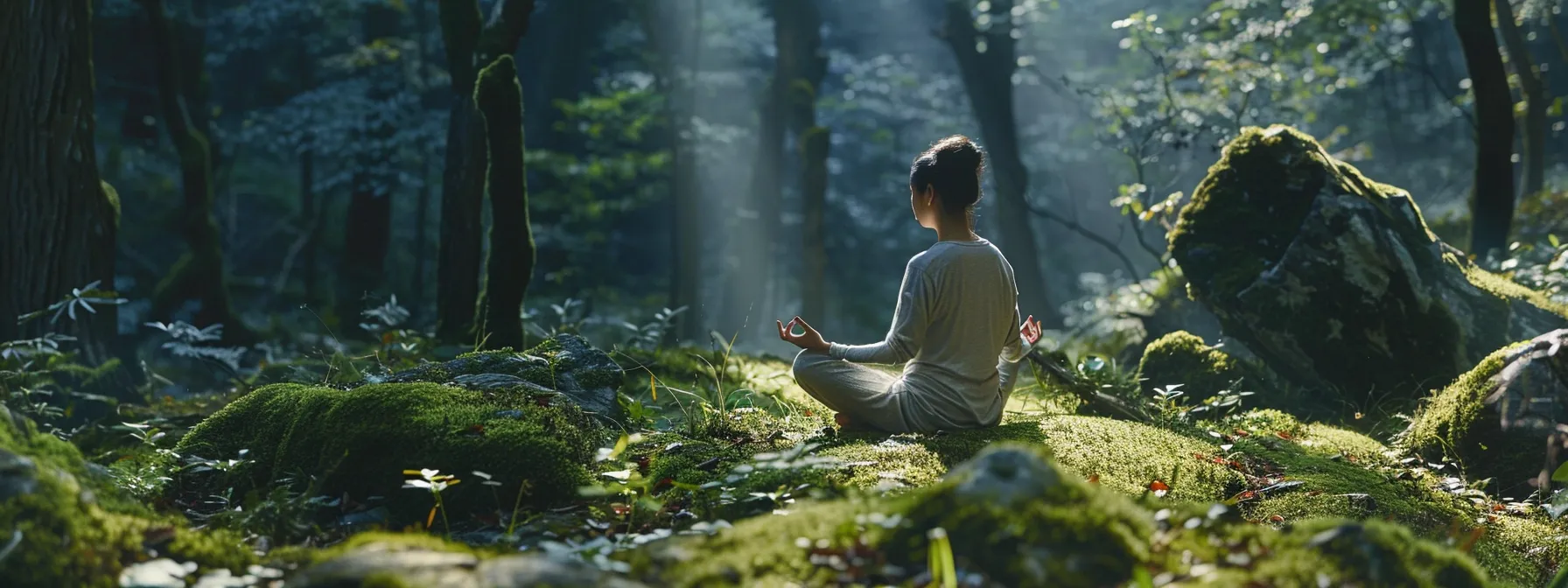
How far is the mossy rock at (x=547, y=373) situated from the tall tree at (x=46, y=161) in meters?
3.87

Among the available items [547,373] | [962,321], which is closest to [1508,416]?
[962,321]

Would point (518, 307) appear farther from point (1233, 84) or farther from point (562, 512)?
point (1233, 84)

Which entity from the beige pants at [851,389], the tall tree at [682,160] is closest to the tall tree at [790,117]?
the tall tree at [682,160]

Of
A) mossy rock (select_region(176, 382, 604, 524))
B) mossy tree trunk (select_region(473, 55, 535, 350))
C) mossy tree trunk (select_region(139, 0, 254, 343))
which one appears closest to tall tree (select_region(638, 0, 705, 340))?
mossy tree trunk (select_region(139, 0, 254, 343))

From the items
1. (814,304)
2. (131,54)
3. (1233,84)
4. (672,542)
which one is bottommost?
(814,304)

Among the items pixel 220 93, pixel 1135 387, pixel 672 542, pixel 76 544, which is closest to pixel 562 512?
pixel 672 542

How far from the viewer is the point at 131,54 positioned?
16.2 meters

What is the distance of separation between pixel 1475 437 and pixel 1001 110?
11.6m

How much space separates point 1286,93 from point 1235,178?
8407 millimetres

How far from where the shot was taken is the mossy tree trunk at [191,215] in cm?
1067

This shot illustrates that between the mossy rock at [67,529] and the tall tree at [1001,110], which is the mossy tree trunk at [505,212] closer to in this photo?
the mossy rock at [67,529]

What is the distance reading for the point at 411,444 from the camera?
394 centimetres

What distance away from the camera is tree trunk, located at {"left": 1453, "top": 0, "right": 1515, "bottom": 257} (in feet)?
29.1

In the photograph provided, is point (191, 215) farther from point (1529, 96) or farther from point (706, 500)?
point (1529, 96)
